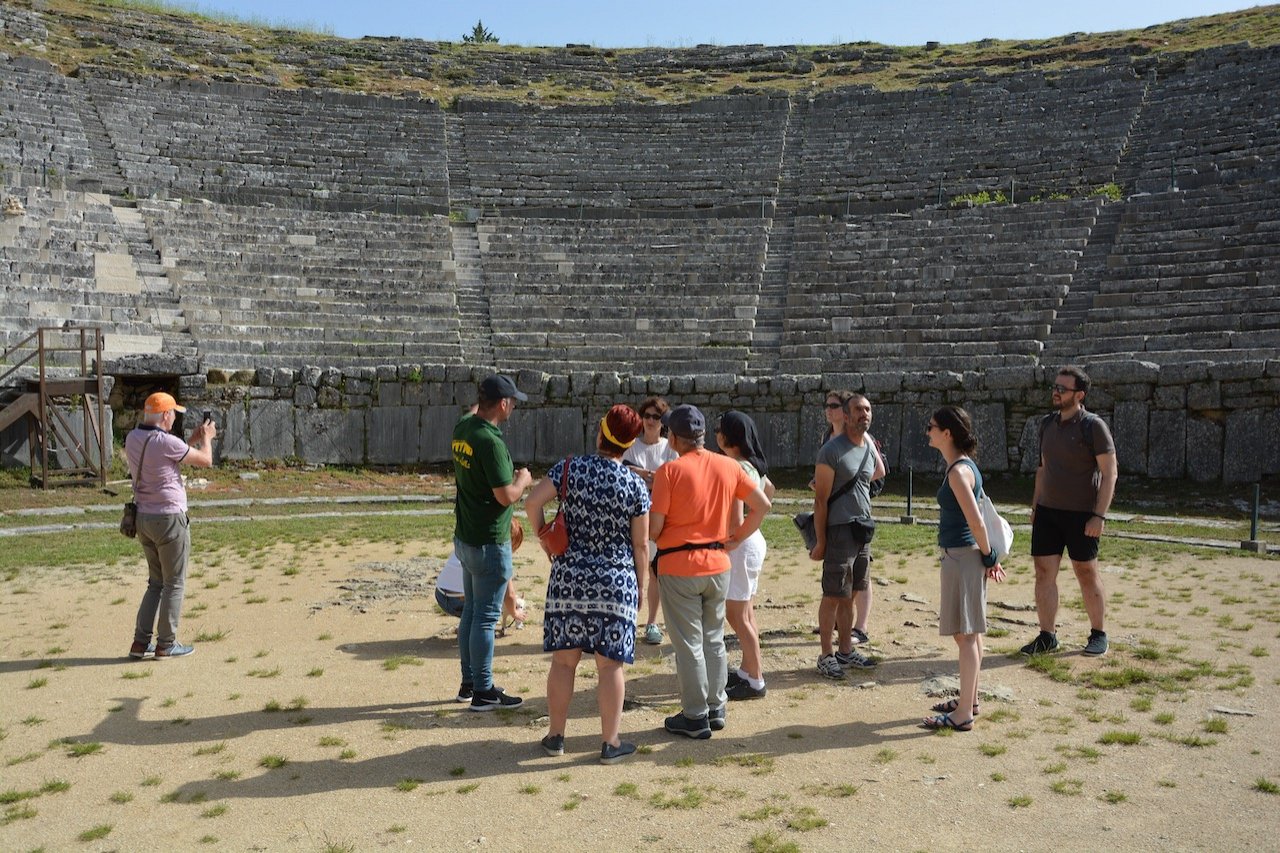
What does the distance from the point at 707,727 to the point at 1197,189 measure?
19.6 m

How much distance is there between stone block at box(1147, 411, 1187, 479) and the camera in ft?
51.4

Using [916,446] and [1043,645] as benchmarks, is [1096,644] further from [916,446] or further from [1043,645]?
[916,446]

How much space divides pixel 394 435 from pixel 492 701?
13.1m

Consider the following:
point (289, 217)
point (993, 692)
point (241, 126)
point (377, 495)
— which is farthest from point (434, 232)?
point (993, 692)

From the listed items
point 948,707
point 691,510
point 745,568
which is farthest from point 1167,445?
point 691,510

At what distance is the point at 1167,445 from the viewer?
1577 centimetres

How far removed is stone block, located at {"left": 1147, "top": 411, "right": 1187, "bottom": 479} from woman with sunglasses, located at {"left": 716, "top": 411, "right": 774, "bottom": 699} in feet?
37.8

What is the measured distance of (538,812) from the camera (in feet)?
15.3

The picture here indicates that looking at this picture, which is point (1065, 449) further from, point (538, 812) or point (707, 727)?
point (538, 812)

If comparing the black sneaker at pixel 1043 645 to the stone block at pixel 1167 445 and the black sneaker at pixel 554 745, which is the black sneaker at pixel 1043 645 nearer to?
the black sneaker at pixel 554 745

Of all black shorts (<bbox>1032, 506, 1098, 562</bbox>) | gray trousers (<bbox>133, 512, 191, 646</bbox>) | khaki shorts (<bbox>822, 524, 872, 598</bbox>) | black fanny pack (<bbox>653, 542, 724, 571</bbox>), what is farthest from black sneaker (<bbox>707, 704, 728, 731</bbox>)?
gray trousers (<bbox>133, 512, 191, 646</bbox>)

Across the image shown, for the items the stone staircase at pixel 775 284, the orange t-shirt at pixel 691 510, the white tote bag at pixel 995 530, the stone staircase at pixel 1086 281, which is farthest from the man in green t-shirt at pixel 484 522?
the stone staircase at pixel 1086 281

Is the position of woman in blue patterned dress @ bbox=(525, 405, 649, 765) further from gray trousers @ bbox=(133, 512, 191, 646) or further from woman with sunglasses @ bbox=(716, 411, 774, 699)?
gray trousers @ bbox=(133, 512, 191, 646)

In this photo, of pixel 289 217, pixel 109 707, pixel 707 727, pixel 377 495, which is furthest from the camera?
pixel 289 217
